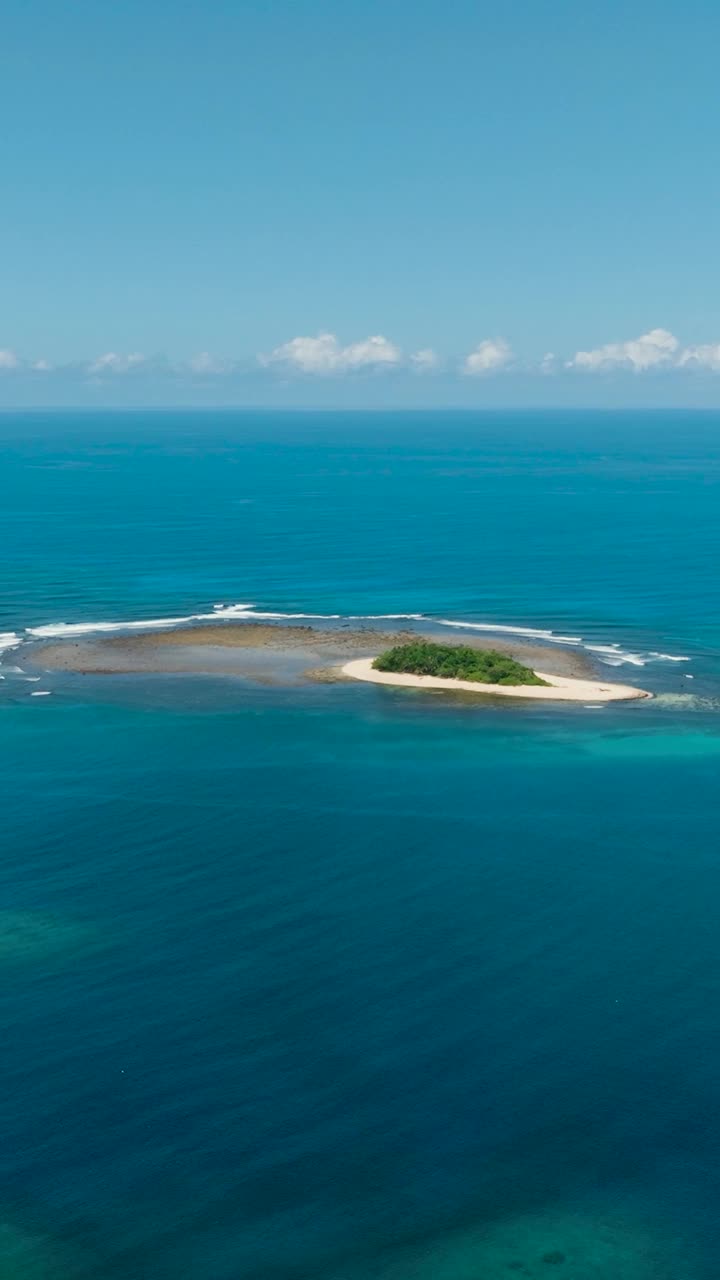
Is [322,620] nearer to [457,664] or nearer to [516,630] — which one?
[516,630]

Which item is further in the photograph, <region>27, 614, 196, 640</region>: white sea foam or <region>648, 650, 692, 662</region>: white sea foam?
<region>27, 614, 196, 640</region>: white sea foam

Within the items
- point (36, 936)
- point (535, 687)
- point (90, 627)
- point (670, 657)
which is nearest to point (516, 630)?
point (670, 657)

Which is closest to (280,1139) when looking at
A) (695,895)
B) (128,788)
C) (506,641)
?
(695,895)

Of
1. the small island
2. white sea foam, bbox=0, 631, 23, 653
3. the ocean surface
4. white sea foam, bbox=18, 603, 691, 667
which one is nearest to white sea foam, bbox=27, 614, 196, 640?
white sea foam, bbox=18, 603, 691, 667

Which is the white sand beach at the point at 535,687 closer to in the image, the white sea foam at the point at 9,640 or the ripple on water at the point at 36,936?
the white sea foam at the point at 9,640

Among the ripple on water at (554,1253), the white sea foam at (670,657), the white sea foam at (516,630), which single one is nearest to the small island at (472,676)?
the white sea foam at (670,657)

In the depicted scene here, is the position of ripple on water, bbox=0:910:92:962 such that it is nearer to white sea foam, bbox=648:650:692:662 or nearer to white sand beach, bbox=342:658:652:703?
white sand beach, bbox=342:658:652:703

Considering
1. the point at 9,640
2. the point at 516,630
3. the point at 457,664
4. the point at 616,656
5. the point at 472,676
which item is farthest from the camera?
the point at 516,630

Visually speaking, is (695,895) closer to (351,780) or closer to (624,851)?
(624,851)
